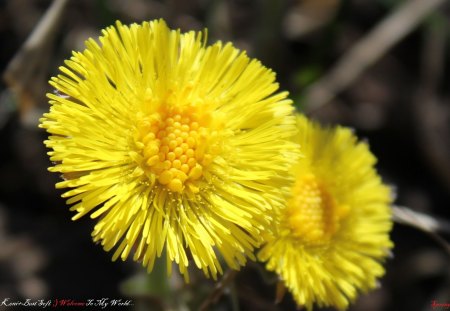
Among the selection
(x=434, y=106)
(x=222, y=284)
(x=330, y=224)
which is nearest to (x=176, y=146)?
(x=222, y=284)

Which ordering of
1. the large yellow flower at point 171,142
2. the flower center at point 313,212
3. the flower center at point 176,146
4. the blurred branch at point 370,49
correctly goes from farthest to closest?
the blurred branch at point 370,49 < the flower center at point 313,212 < the flower center at point 176,146 < the large yellow flower at point 171,142

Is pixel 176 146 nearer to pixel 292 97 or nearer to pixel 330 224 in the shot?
pixel 330 224

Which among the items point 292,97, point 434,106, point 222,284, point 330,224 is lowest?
point 222,284

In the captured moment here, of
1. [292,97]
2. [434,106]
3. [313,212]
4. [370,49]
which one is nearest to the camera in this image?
[313,212]

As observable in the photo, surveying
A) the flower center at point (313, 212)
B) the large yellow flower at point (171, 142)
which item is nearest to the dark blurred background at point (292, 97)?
the flower center at point (313, 212)

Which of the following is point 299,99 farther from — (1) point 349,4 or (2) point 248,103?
(2) point 248,103

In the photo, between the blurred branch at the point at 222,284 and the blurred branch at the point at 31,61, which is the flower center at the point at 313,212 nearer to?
the blurred branch at the point at 222,284
